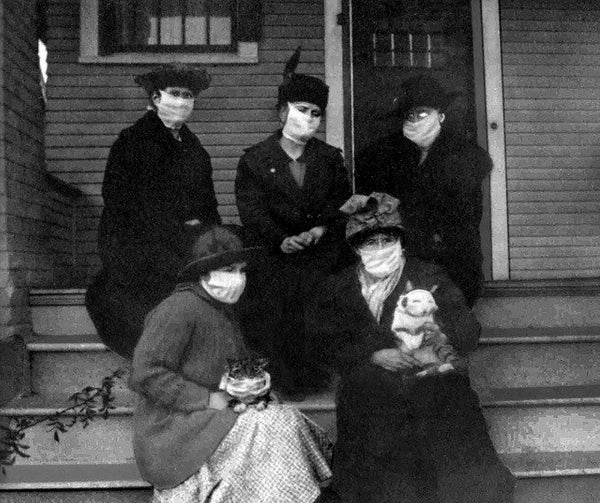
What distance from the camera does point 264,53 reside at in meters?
4.68

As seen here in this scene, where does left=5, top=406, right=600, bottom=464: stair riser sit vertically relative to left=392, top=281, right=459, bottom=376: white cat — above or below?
below

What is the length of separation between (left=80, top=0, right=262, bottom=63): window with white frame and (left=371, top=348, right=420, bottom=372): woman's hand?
7.61 ft

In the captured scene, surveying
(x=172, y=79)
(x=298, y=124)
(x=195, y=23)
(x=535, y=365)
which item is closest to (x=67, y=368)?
(x=172, y=79)

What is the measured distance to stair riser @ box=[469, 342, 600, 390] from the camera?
136 inches

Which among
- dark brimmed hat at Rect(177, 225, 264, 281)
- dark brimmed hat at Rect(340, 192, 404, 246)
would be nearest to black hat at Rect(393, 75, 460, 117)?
dark brimmed hat at Rect(340, 192, 404, 246)

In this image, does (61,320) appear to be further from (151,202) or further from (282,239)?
(282,239)

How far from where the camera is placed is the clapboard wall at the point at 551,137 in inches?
182

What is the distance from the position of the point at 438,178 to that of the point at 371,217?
1.81 feet

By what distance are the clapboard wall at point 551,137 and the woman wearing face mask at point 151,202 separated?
2378 mm

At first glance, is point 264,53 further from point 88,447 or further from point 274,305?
point 88,447

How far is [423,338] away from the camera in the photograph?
2.68 m

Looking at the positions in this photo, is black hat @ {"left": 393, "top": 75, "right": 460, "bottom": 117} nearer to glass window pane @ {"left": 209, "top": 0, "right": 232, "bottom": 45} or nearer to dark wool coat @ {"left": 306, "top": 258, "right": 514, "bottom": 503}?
dark wool coat @ {"left": 306, "top": 258, "right": 514, "bottom": 503}

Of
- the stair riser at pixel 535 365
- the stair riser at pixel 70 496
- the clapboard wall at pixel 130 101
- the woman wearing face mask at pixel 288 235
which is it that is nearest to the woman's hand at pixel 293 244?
the woman wearing face mask at pixel 288 235

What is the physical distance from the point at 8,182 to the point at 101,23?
1519mm
